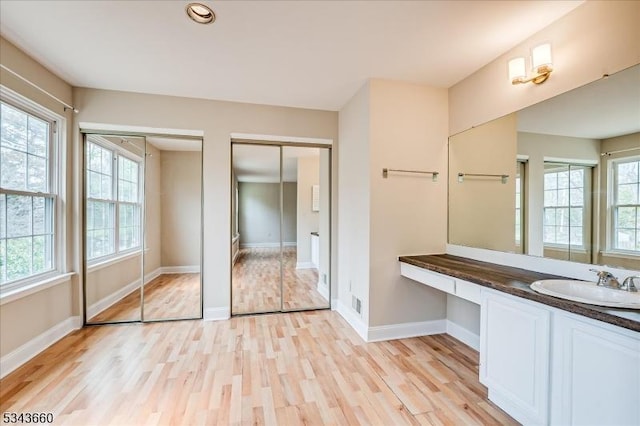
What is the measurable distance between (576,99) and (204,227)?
11.7 ft

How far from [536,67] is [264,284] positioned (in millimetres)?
3587

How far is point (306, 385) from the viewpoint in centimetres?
215

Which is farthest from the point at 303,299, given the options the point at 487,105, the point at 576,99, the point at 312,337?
the point at 576,99

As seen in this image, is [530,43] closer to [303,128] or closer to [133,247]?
[303,128]

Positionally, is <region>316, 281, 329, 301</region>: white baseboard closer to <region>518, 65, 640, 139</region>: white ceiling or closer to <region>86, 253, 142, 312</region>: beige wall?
<region>86, 253, 142, 312</region>: beige wall

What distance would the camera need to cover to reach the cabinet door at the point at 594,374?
4.10 ft

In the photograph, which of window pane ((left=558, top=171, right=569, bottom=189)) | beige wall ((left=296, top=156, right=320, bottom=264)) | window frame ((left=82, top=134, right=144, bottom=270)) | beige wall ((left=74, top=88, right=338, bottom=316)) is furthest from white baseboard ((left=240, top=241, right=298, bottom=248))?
window pane ((left=558, top=171, right=569, bottom=189))

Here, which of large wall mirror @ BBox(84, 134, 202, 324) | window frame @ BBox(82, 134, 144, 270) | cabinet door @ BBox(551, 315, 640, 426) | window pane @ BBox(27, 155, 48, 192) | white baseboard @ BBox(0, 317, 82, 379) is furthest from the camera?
large wall mirror @ BBox(84, 134, 202, 324)

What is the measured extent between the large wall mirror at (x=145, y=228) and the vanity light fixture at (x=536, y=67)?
3.21m

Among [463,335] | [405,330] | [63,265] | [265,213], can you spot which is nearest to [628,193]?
[463,335]

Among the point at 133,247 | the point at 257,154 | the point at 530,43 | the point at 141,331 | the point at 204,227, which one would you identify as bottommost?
the point at 141,331

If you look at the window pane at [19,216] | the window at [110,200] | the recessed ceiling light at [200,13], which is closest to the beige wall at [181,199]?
the window at [110,200]

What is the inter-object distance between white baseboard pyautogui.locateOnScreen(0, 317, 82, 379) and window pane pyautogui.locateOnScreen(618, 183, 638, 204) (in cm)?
445

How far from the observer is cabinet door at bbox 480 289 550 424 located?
160 centimetres
